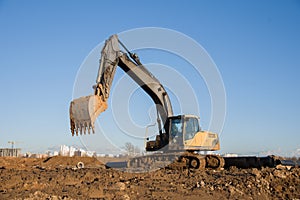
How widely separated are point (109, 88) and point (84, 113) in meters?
2.05

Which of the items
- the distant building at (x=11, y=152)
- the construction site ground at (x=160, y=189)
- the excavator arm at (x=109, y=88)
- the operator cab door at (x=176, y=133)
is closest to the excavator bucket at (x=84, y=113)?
the excavator arm at (x=109, y=88)

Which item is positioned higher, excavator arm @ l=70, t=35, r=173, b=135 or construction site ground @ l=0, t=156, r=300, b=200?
excavator arm @ l=70, t=35, r=173, b=135

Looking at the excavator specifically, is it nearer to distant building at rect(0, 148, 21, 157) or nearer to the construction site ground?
the construction site ground

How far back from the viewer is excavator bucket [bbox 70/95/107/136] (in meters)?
13.0

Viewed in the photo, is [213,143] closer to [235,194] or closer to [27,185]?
[235,194]

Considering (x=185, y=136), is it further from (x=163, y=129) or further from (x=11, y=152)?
(x=11, y=152)

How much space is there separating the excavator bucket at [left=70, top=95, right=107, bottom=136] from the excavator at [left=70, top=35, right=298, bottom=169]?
0.67 metres

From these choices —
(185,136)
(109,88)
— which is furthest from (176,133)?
(109,88)

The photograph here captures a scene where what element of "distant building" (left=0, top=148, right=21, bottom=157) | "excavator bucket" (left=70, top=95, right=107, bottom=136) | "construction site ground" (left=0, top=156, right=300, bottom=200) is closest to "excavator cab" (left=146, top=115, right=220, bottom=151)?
"excavator bucket" (left=70, top=95, right=107, bottom=136)

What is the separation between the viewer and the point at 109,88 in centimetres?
1473

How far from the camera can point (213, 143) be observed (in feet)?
57.8

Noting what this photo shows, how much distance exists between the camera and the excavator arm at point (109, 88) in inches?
518

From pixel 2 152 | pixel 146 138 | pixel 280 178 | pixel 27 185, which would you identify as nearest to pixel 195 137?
pixel 146 138

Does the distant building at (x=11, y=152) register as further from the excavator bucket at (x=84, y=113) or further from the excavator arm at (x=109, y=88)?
the excavator bucket at (x=84, y=113)
